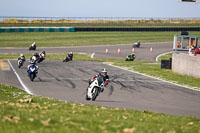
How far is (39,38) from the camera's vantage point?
69.6 m

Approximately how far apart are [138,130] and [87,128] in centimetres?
113

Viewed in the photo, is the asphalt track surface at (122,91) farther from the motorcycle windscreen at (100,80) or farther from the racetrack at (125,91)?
the motorcycle windscreen at (100,80)

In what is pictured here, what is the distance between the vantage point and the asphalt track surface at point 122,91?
640 inches

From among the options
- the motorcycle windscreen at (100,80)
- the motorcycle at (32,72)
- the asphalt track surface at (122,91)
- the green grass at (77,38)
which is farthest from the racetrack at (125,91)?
the green grass at (77,38)

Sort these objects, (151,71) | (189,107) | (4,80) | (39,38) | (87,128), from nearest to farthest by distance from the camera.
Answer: (87,128) < (189,107) < (4,80) < (151,71) < (39,38)

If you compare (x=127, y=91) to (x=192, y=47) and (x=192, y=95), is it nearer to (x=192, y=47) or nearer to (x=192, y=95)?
(x=192, y=95)

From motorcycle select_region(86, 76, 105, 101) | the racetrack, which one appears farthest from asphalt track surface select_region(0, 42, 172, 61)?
motorcycle select_region(86, 76, 105, 101)

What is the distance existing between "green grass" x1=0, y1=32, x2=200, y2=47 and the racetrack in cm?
3551

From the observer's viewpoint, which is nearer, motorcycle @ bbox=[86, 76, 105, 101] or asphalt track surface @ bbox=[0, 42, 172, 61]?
motorcycle @ bbox=[86, 76, 105, 101]

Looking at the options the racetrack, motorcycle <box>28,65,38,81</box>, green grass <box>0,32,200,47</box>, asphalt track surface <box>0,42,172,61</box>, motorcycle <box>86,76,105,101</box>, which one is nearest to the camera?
the racetrack

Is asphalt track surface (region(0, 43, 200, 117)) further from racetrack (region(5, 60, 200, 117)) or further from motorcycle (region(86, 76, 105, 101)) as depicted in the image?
motorcycle (region(86, 76, 105, 101))

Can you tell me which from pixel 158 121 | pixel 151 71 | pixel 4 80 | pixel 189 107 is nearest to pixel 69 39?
pixel 151 71

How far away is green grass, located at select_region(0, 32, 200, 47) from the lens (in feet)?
211

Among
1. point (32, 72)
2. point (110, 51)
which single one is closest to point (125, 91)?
point (32, 72)
